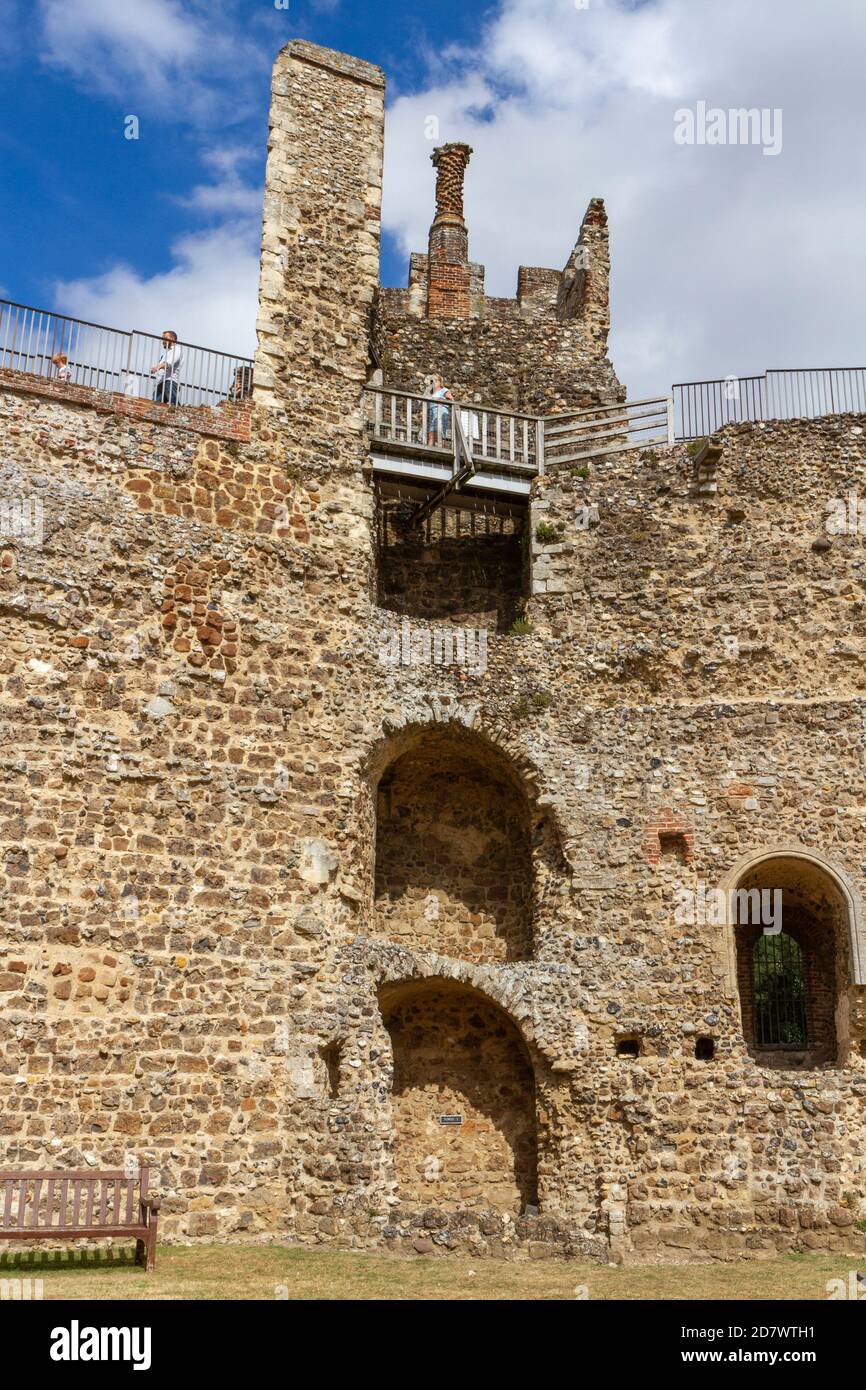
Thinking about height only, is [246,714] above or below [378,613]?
below

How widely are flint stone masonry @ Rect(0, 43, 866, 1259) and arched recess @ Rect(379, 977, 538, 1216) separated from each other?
55mm

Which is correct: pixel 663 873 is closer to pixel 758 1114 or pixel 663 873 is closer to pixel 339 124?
pixel 758 1114

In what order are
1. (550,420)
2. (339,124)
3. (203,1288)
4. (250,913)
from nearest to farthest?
(203,1288)
(250,913)
(339,124)
(550,420)

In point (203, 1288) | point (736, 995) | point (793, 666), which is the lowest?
point (203, 1288)

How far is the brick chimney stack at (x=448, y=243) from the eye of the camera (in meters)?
24.2

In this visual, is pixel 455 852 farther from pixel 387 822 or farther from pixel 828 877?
pixel 828 877

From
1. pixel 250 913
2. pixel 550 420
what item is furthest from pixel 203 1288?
pixel 550 420

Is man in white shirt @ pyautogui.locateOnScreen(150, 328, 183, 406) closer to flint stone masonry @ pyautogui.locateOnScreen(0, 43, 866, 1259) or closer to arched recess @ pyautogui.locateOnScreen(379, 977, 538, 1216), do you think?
flint stone masonry @ pyautogui.locateOnScreen(0, 43, 866, 1259)

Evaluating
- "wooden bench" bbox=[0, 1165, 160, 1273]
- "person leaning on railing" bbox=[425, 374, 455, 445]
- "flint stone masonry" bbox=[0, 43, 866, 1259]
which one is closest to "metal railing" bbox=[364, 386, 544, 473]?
"person leaning on railing" bbox=[425, 374, 455, 445]

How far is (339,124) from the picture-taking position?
1939 centimetres

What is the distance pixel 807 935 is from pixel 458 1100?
5.58 metres

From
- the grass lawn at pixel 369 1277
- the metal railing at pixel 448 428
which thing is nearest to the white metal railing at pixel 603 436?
the metal railing at pixel 448 428

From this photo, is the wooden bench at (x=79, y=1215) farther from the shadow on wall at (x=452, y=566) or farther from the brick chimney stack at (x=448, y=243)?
the brick chimney stack at (x=448, y=243)

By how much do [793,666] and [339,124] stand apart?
10.7m
